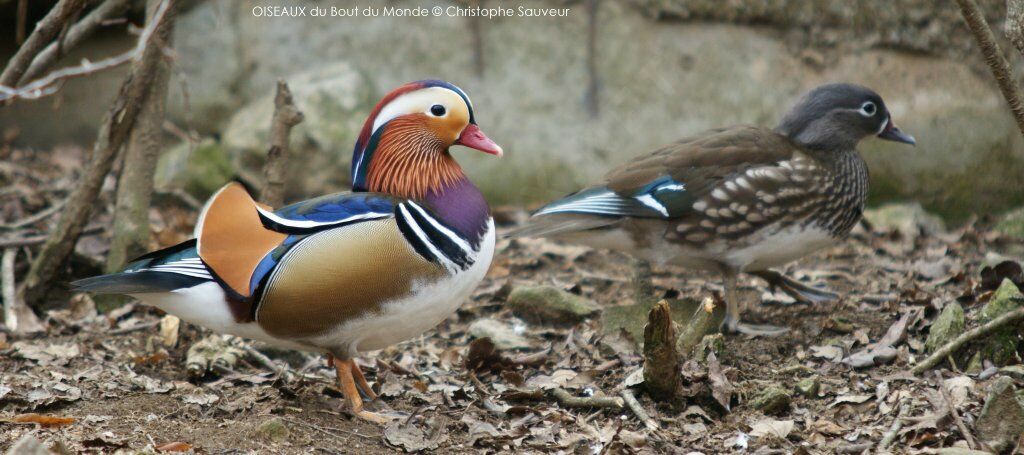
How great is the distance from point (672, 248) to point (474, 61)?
297 cm

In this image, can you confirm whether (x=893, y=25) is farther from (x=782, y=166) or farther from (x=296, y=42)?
(x=296, y=42)

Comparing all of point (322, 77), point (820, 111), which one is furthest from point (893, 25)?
point (322, 77)

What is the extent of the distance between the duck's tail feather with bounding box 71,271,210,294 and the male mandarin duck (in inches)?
62.6

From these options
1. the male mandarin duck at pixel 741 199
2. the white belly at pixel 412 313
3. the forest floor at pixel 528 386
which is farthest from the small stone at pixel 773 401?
the white belly at pixel 412 313

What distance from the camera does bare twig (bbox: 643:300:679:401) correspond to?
3.10 metres

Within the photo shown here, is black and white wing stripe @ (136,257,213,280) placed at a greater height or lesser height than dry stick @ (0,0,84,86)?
lesser

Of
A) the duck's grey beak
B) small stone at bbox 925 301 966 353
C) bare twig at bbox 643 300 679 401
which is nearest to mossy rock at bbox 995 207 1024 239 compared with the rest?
the duck's grey beak

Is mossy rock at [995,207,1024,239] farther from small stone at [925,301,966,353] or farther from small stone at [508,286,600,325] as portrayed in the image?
small stone at [508,286,600,325]

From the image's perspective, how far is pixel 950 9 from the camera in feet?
20.1

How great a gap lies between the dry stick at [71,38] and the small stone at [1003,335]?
349cm

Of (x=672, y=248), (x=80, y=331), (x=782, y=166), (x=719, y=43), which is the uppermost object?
(x=719, y=43)

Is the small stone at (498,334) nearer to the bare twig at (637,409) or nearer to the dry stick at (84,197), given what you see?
the bare twig at (637,409)

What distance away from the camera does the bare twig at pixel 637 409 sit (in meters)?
3.21

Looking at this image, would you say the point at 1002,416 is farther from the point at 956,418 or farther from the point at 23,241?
the point at 23,241
